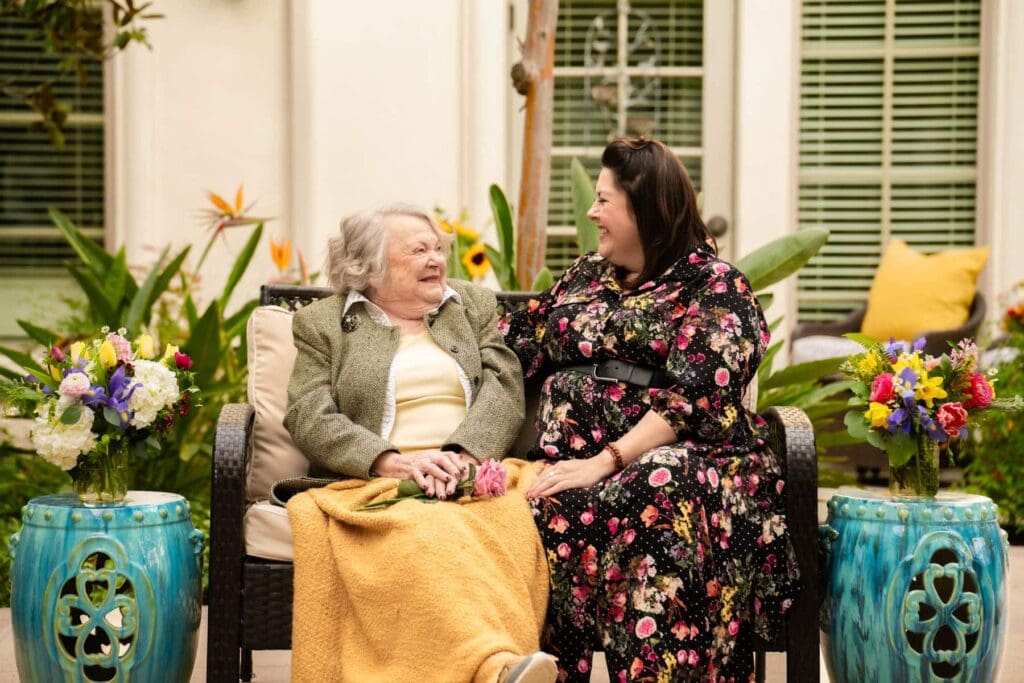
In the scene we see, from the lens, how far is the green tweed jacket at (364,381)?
3.12 meters

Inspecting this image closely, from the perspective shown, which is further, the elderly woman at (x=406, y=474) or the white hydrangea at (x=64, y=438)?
the white hydrangea at (x=64, y=438)

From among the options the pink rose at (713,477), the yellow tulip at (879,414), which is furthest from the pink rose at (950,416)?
the pink rose at (713,477)

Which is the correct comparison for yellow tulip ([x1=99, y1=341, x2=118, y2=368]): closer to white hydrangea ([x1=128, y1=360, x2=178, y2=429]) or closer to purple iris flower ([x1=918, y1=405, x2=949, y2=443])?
white hydrangea ([x1=128, y1=360, x2=178, y2=429])

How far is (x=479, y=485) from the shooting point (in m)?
2.96

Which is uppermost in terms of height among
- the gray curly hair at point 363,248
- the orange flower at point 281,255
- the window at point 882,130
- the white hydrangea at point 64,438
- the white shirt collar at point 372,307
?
the window at point 882,130

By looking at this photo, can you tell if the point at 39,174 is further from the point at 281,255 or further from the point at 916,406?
the point at 916,406

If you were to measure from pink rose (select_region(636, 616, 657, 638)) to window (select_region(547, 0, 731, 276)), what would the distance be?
4039 mm

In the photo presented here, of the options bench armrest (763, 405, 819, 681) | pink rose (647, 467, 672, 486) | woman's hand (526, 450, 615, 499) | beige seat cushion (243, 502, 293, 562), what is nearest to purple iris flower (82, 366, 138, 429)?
beige seat cushion (243, 502, 293, 562)

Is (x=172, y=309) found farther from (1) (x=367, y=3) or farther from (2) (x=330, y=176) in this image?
(1) (x=367, y=3)

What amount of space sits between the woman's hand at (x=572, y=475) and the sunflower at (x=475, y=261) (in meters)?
1.66

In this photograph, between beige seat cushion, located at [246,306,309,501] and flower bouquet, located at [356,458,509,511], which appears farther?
beige seat cushion, located at [246,306,309,501]

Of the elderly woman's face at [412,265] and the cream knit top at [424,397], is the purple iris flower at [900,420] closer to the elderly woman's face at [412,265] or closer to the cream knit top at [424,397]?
the cream knit top at [424,397]

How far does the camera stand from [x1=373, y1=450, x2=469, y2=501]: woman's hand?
2.98m

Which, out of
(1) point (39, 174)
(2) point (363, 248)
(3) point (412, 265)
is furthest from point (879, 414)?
(1) point (39, 174)
